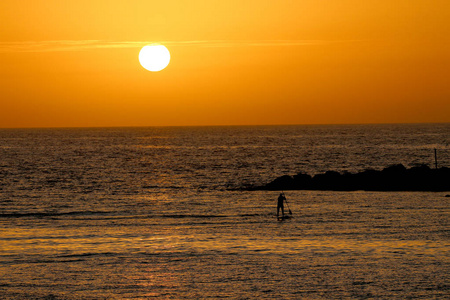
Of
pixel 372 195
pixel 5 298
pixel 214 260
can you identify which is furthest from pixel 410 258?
pixel 372 195

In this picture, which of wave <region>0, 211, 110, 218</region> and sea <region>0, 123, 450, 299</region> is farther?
wave <region>0, 211, 110, 218</region>

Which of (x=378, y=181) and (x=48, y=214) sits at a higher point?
(x=378, y=181)

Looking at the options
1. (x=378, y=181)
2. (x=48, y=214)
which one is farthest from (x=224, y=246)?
(x=378, y=181)

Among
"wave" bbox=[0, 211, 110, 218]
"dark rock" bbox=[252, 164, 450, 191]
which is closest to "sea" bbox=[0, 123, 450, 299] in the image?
"wave" bbox=[0, 211, 110, 218]

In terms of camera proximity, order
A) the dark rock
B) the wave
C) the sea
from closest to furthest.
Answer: the sea, the wave, the dark rock

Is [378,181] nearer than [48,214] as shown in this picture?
No

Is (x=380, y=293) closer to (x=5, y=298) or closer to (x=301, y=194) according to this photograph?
(x=5, y=298)

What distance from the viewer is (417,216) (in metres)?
40.8

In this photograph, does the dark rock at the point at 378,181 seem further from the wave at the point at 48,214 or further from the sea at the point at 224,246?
the wave at the point at 48,214

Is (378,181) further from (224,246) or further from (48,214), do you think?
(224,246)

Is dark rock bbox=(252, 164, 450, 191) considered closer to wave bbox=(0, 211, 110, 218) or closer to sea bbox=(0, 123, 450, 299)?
sea bbox=(0, 123, 450, 299)

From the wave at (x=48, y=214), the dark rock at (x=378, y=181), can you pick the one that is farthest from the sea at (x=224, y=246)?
the dark rock at (x=378, y=181)

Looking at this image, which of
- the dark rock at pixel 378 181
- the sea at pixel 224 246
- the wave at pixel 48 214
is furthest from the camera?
the dark rock at pixel 378 181

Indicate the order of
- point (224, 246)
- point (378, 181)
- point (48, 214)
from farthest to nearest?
point (378, 181)
point (48, 214)
point (224, 246)
